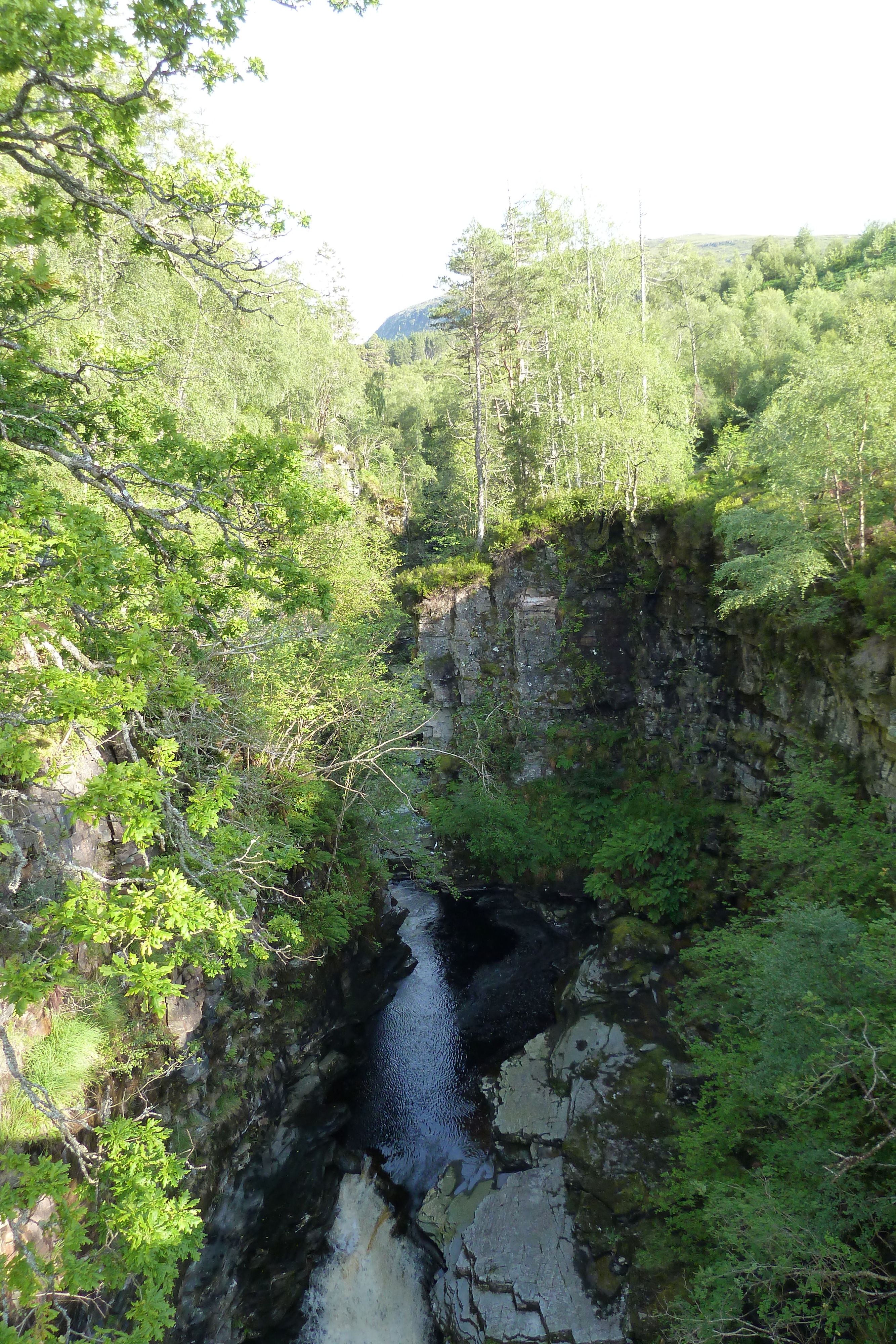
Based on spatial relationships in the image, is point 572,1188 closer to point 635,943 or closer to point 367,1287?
point 367,1287

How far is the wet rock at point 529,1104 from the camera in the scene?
13.0m

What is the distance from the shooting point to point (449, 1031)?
1669cm

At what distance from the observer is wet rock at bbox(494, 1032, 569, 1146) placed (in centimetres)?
1302

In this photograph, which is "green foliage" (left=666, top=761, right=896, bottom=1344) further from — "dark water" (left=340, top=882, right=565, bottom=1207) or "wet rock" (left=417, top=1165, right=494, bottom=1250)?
"dark water" (left=340, top=882, right=565, bottom=1207)

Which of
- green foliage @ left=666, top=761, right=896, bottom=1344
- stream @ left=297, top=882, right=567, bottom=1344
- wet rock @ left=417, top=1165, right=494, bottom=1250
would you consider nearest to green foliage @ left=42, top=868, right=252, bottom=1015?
green foliage @ left=666, top=761, right=896, bottom=1344

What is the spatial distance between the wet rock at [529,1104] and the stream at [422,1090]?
58 centimetres

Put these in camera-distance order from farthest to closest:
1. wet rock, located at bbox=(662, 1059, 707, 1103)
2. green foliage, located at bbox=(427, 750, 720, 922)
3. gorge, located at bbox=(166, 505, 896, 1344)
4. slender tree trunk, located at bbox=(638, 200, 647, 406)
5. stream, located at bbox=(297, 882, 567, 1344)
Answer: slender tree trunk, located at bbox=(638, 200, 647, 406)
green foliage, located at bbox=(427, 750, 720, 922)
wet rock, located at bbox=(662, 1059, 707, 1103)
stream, located at bbox=(297, 882, 567, 1344)
gorge, located at bbox=(166, 505, 896, 1344)

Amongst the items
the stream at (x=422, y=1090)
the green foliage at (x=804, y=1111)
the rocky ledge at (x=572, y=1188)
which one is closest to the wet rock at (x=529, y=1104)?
the rocky ledge at (x=572, y=1188)

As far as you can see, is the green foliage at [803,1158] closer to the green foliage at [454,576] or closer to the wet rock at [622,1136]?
the wet rock at [622,1136]

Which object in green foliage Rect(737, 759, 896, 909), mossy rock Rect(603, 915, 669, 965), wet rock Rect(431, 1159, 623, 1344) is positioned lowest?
wet rock Rect(431, 1159, 623, 1344)

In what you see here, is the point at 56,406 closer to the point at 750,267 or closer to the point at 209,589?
the point at 209,589

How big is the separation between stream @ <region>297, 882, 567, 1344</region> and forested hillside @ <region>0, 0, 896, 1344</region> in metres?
3.01

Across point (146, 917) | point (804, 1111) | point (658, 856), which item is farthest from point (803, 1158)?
point (658, 856)

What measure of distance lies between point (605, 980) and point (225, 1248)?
31.2 feet
